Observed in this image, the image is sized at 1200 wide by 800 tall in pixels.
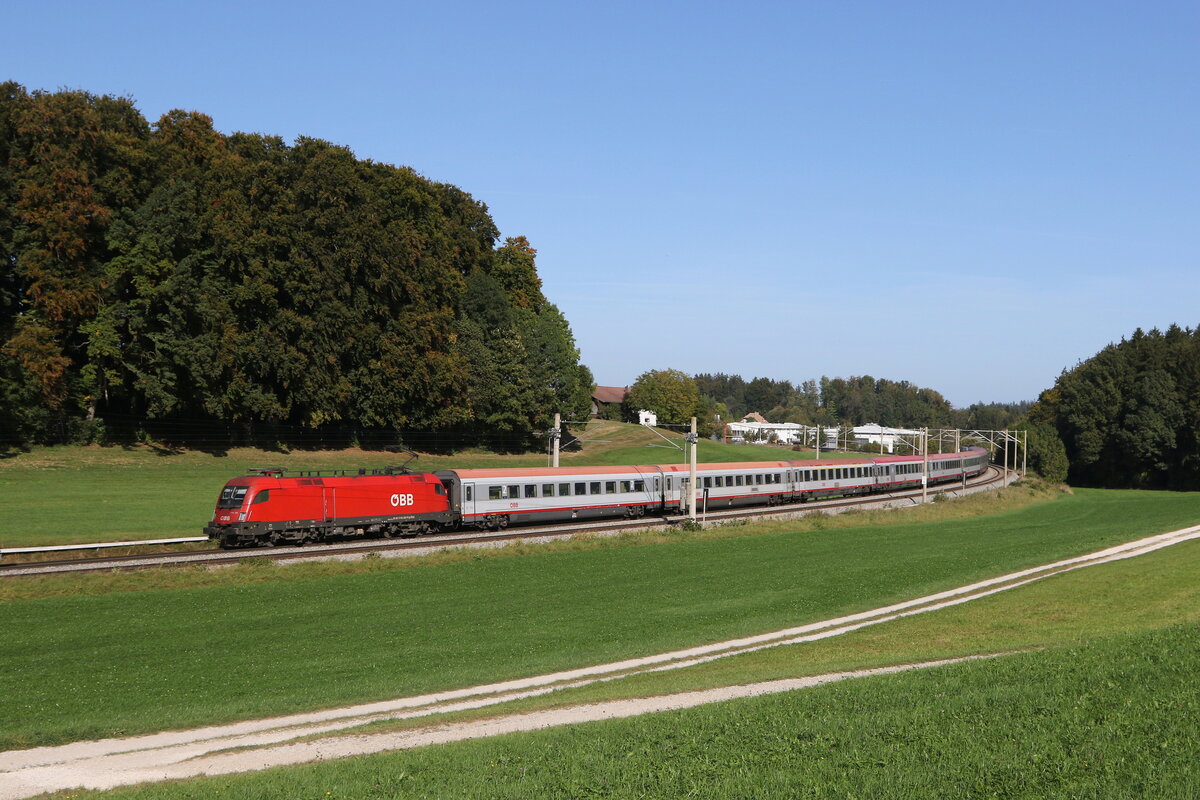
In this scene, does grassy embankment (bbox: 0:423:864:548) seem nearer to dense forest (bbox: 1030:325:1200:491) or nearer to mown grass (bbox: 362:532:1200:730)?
mown grass (bbox: 362:532:1200:730)

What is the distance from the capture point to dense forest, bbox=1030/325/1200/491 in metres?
116

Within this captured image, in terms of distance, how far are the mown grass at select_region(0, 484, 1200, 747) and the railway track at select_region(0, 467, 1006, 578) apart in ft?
7.73

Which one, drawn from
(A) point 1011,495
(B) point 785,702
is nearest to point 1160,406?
(A) point 1011,495

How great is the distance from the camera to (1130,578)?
32375 millimetres

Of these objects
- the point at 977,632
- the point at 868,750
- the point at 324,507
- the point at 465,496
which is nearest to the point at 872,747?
the point at 868,750

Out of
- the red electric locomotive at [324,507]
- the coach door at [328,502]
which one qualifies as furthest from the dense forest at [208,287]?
the coach door at [328,502]

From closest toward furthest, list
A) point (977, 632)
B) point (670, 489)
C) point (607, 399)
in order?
point (977, 632)
point (670, 489)
point (607, 399)

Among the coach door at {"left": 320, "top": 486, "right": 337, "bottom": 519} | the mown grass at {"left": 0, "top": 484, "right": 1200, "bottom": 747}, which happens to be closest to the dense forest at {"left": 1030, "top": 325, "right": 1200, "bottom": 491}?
the mown grass at {"left": 0, "top": 484, "right": 1200, "bottom": 747}

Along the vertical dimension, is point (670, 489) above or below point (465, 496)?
below

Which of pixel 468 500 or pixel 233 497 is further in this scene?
pixel 468 500

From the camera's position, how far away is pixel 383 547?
40.4 meters

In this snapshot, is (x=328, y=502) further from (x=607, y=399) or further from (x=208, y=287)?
(x=607, y=399)

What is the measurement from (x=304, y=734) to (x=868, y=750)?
10.1m

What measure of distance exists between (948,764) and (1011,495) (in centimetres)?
7974
